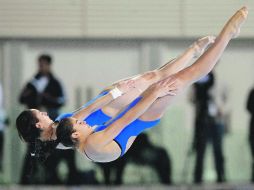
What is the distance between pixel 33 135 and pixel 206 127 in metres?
3.54

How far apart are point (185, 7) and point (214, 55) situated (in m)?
4.30

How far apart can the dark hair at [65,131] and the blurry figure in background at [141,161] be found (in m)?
3.38

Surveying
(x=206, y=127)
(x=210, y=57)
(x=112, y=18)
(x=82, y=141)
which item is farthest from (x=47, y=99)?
(x=210, y=57)

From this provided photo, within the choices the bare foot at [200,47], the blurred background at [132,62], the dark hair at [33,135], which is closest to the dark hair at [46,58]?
the blurred background at [132,62]

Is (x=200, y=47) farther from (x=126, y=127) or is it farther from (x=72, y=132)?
(x=72, y=132)

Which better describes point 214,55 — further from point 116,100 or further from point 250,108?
point 250,108

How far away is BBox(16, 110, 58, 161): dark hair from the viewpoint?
22.7 feet

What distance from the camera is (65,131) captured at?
6.83 metres

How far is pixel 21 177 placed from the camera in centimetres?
1034

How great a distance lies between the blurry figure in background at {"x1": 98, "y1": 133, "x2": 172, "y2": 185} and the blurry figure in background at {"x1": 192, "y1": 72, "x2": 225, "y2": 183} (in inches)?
11.6

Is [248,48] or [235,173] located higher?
[248,48]

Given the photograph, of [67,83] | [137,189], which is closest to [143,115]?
[137,189]

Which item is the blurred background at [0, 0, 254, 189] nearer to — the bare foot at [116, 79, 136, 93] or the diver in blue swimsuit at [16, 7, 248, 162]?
the bare foot at [116, 79, 136, 93]

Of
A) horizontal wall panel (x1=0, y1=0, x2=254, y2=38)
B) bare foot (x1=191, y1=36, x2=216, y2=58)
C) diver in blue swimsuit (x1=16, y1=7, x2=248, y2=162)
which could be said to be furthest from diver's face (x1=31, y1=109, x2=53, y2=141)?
horizontal wall panel (x1=0, y1=0, x2=254, y2=38)
